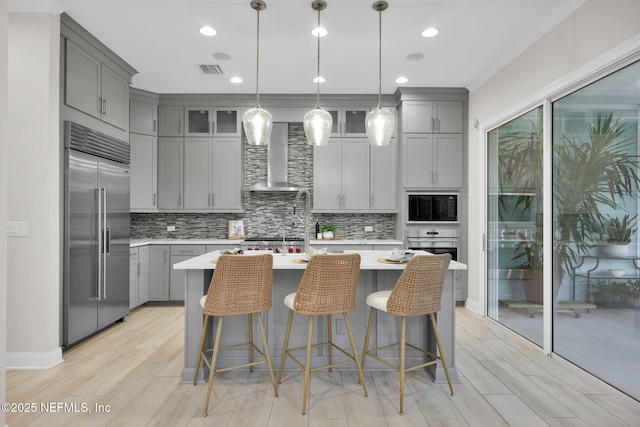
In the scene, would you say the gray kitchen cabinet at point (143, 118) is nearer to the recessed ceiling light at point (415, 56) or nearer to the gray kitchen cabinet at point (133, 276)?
the gray kitchen cabinet at point (133, 276)

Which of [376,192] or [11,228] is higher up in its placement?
[376,192]

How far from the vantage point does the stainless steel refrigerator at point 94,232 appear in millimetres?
3211

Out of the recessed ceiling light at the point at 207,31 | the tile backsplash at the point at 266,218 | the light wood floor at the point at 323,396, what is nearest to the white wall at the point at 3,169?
the light wood floor at the point at 323,396

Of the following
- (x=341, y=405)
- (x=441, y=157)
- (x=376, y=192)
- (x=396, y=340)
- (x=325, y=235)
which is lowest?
(x=341, y=405)

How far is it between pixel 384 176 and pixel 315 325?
2.81 m

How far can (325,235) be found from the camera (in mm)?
5262

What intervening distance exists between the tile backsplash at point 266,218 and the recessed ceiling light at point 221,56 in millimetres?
1614

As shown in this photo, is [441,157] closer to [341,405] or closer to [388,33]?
[388,33]

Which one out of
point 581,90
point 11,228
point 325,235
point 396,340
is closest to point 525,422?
point 396,340

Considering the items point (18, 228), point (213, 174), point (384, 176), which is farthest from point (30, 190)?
point (384, 176)

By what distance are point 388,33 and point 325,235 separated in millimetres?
2737

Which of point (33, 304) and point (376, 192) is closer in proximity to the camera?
point (33, 304)

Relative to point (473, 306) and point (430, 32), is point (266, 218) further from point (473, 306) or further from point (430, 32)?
point (430, 32)

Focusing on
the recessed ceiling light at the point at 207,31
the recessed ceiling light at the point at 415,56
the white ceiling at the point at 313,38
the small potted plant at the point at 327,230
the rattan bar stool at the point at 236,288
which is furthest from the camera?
the small potted plant at the point at 327,230
